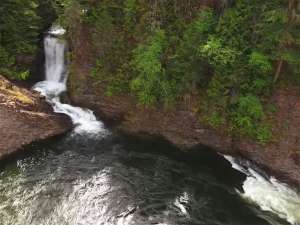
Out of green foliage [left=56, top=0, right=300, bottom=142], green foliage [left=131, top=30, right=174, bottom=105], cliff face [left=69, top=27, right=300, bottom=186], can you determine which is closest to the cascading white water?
cliff face [left=69, top=27, right=300, bottom=186]

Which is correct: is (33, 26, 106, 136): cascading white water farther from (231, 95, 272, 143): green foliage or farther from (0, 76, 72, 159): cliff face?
(231, 95, 272, 143): green foliage

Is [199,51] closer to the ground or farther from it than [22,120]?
farther from it

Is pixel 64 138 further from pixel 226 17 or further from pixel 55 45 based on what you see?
pixel 226 17

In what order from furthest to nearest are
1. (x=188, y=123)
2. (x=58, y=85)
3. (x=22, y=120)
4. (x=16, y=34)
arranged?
(x=58, y=85) < (x=16, y=34) < (x=188, y=123) < (x=22, y=120)

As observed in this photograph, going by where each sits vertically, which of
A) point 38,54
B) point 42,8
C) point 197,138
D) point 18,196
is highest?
point 42,8

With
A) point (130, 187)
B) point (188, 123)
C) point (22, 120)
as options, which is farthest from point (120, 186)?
point (22, 120)

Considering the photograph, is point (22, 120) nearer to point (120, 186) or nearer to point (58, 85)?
point (58, 85)

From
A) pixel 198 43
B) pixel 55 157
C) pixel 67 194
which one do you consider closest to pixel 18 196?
pixel 67 194
